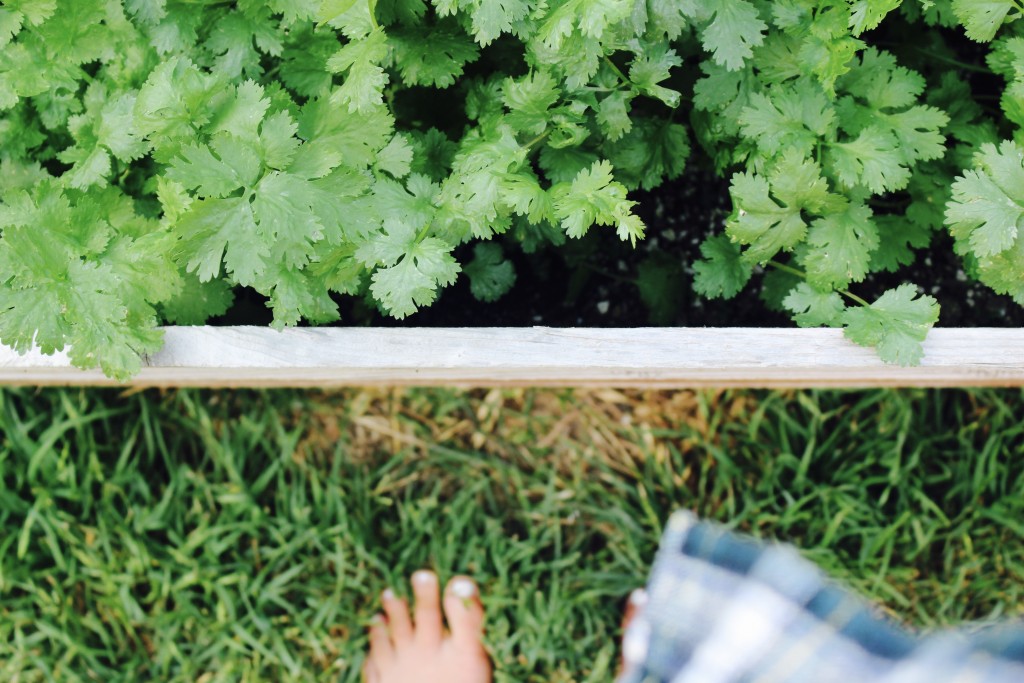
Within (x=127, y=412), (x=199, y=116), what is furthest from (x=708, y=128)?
(x=127, y=412)

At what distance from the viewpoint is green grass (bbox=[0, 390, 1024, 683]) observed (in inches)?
76.3

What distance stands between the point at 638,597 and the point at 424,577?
48cm

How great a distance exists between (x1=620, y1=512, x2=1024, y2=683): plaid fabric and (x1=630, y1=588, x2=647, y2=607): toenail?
44 cm

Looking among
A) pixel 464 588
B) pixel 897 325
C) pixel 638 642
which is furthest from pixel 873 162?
pixel 464 588

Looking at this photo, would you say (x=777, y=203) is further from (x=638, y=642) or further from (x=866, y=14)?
(x=638, y=642)

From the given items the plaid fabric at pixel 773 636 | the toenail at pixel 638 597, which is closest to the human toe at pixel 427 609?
the toenail at pixel 638 597

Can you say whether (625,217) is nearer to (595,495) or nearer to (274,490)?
(595,495)

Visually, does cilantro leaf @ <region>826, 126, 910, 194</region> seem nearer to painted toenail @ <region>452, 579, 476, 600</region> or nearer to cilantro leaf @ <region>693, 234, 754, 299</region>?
cilantro leaf @ <region>693, 234, 754, 299</region>

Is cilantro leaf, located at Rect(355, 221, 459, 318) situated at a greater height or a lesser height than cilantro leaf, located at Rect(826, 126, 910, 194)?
greater

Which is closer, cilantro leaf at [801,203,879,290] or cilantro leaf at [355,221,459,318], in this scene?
cilantro leaf at [355,221,459,318]

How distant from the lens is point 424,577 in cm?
200

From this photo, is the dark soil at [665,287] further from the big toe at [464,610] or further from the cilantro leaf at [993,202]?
the big toe at [464,610]

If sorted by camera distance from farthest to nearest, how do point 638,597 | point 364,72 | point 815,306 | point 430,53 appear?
1. point 638,597
2. point 815,306
3. point 430,53
4. point 364,72

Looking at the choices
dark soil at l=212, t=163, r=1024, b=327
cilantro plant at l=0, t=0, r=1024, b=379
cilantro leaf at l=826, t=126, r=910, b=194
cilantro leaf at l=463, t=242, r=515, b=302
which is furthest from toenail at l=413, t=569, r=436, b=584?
cilantro leaf at l=826, t=126, r=910, b=194
